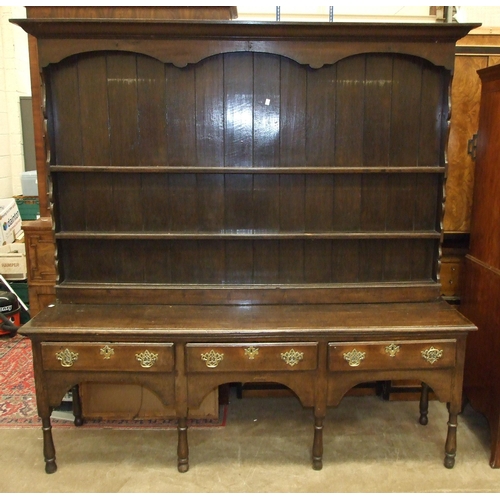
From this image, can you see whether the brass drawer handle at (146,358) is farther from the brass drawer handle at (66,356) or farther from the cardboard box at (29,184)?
the cardboard box at (29,184)

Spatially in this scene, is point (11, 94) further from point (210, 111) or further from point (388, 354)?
point (388, 354)

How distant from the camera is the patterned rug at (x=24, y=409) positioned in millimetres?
2625

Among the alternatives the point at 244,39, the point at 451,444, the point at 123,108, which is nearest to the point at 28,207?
the point at 123,108

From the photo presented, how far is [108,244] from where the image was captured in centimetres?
249

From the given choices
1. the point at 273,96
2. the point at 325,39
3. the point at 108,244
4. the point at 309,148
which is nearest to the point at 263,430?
the point at 108,244

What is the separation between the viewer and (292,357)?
2131mm

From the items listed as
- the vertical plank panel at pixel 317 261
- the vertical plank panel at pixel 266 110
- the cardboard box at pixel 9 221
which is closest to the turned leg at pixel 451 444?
the vertical plank panel at pixel 317 261

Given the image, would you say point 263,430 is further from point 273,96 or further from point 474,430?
point 273,96

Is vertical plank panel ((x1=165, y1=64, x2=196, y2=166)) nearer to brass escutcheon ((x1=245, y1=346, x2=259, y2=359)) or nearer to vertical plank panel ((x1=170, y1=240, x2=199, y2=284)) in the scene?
vertical plank panel ((x1=170, y1=240, x2=199, y2=284))

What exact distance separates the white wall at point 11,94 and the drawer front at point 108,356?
144 inches

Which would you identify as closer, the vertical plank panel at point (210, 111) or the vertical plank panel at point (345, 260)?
the vertical plank panel at point (210, 111)

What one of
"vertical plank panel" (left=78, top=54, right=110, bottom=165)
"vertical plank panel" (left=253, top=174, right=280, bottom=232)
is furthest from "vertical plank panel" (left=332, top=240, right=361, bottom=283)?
"vertical plank panel" (left=78, top=54, right=110, bottom=165)

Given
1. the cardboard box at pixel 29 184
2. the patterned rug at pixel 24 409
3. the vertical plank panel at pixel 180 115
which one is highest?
the vertical plank panel at pixel 180 115

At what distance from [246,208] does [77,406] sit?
1.37 metres
